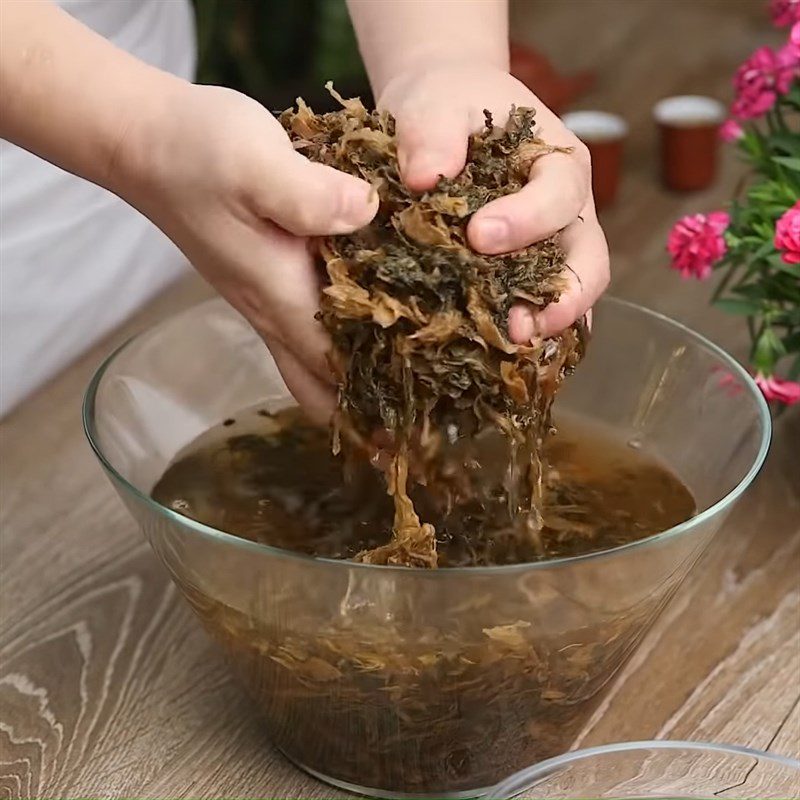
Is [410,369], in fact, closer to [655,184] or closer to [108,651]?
[108,651]

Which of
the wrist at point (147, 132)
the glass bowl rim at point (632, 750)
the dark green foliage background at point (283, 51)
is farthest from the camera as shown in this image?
the dark green foliage background at point (283, 51)

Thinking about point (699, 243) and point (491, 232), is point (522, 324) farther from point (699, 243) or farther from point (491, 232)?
point (699, 243)

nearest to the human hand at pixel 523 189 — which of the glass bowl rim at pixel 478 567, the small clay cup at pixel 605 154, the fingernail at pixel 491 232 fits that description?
the fingernail at pixel 491 232

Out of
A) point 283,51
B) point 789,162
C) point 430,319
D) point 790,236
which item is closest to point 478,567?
point 430,319

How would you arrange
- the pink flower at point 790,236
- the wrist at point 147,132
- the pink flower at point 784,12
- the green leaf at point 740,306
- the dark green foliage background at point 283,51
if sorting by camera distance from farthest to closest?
the dark green foliage background at point 283,51
the pink flower at point 784,12
the green leaf at point 740,306
the pink flower at point 790,236
the wrist at point 147,132

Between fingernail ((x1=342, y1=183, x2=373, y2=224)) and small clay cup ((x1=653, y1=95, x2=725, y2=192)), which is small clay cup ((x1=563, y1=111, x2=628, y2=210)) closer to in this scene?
small clay cup ((x1=653, y1=95, x2=725, y2=192))

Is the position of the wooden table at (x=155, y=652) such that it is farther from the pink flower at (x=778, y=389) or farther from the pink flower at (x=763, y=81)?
the pink flower at (x=763, y=81)

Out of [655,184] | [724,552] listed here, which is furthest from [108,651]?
[655,184]

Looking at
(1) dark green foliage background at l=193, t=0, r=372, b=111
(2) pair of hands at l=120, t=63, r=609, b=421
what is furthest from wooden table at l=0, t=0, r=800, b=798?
(1) dark green foliage background at l=193, t=0, r=372, b=111
